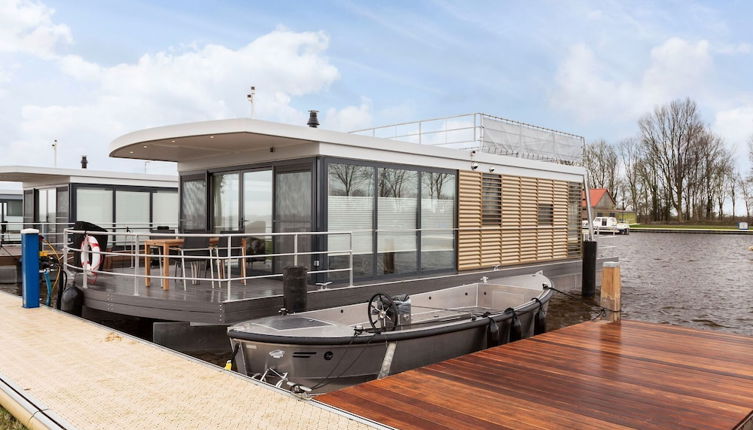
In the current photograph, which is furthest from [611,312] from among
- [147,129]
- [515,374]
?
[147,129]

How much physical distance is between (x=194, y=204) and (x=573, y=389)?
8592 mm

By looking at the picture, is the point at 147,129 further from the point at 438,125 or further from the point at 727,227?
the point at 727,227

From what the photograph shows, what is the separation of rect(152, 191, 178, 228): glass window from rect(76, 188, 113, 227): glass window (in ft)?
4.37

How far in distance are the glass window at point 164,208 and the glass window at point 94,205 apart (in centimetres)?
133

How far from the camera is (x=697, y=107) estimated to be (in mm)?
54125

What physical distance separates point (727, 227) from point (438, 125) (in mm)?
46986

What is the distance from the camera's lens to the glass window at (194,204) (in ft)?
35.9

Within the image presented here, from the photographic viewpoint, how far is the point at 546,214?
538 inches

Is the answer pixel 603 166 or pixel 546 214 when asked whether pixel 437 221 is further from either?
pixel 603 166

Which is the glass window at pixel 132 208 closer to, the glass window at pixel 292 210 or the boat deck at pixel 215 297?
the boat deck at pixel 215 297

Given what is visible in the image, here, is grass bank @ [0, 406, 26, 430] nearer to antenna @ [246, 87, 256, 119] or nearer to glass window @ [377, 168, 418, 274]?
glass window @ [377, 168, 418, 274]

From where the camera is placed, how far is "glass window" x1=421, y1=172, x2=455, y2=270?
10414 mm

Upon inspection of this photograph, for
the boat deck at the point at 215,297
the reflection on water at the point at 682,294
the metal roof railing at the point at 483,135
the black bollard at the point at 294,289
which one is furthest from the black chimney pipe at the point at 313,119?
the reflection on water at the point at 682,294

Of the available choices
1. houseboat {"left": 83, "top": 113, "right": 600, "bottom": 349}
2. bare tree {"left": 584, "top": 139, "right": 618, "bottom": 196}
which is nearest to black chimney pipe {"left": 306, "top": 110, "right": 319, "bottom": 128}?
houseboat {"left": 83, "top": 113, "right": 600, "bottom": 349}
